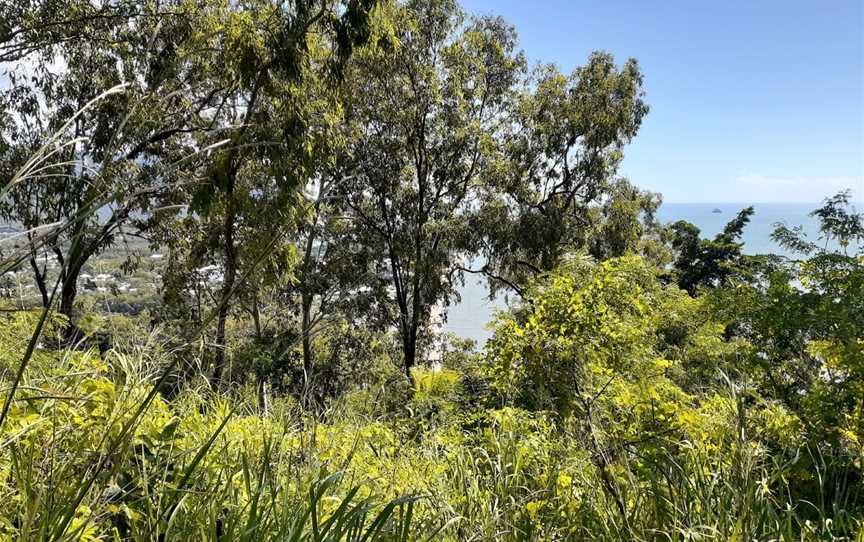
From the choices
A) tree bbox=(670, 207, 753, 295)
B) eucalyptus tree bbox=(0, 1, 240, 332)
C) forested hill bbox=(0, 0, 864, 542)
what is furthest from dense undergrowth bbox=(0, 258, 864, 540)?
tree bbox=(670, 207, 753, 295)

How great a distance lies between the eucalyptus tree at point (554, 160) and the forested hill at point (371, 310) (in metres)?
0.06

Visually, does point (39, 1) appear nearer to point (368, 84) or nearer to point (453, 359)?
point (368, 84)

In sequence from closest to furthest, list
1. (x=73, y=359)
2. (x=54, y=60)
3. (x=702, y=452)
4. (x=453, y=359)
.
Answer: (x=73, y=359), (x=702, y=452), (x=54, y=60), (x=453, y=359)

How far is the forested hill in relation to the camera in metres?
1.16

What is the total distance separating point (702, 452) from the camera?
6.19ft

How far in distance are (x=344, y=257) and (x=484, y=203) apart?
322 centimetres

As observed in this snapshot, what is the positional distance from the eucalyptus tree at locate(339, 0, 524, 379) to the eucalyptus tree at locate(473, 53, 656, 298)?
0.55 m

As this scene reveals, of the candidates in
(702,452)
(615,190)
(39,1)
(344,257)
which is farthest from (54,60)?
(615,190)

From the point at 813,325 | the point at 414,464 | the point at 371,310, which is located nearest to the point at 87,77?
the point at 371,310

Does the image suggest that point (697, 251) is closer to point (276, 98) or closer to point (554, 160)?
point (554, 160)

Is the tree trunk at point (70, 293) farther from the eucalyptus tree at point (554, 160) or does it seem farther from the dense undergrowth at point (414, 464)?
the eucalyptus tree at point (554, 160)

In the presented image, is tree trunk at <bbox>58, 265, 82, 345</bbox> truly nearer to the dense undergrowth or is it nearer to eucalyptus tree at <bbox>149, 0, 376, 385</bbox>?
the dense undergrowth

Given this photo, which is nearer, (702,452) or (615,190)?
(702,452)

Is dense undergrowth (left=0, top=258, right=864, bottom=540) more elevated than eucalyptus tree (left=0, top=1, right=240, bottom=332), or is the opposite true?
eucalyptus tree (left=0, top=1, right=240, bottom=332)
